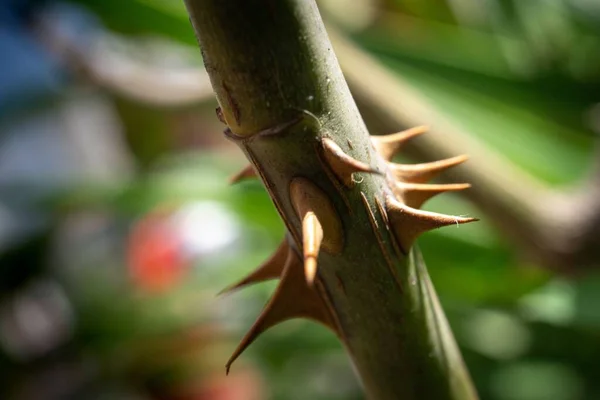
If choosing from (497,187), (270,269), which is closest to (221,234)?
(497,187)

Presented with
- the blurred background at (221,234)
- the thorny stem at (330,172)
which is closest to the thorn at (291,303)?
the thorny stem at (330,172)

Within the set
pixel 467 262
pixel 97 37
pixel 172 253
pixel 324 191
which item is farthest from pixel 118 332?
pixel 324 191

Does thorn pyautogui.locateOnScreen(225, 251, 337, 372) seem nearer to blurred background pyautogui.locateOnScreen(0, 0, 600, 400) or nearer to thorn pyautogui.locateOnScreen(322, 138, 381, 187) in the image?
thorn pyautogui.locateOnScreen(322, 138, 381, 187)

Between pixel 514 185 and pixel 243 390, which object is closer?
pixel 514 185

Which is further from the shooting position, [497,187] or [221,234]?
[221,234]

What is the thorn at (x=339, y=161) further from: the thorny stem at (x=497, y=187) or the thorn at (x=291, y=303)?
the thorny stem at (x=497, y=187)

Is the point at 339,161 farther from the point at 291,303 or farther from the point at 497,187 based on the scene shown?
the point at 497,187

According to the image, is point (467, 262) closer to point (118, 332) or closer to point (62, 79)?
point (118, 332)
